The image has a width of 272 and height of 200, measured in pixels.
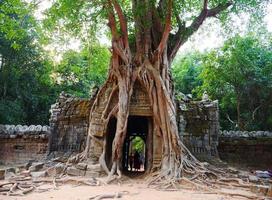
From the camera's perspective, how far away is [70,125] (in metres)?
9.78

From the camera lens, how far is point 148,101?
8.67 m

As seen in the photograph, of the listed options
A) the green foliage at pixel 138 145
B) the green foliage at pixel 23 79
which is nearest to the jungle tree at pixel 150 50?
the green foliage at pixel 23 79

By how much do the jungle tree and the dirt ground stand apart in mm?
992

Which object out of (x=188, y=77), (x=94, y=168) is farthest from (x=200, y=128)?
(x=188, y=77)

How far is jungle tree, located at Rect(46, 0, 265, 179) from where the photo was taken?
7895 mm

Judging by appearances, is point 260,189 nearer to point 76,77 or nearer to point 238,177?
point 238,177

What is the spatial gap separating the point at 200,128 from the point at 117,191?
14.2ft

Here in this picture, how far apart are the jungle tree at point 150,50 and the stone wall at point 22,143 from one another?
9.78ft

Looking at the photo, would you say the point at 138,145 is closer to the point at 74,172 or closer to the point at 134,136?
the point at 134,136

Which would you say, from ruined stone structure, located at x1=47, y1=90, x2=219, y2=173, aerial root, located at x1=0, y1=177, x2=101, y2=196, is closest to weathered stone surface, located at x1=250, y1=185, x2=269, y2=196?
ruined stone structure, located at x1=47, y1=90, x2=219, y2=173

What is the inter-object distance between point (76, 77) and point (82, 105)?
753 centimetres

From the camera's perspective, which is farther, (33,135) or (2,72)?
(2,72)

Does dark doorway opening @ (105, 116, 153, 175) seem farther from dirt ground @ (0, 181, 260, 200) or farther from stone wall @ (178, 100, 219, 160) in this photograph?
dirt ground @ (0, 181, 260, 200)

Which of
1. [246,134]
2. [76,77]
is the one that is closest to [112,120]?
[246,134]
